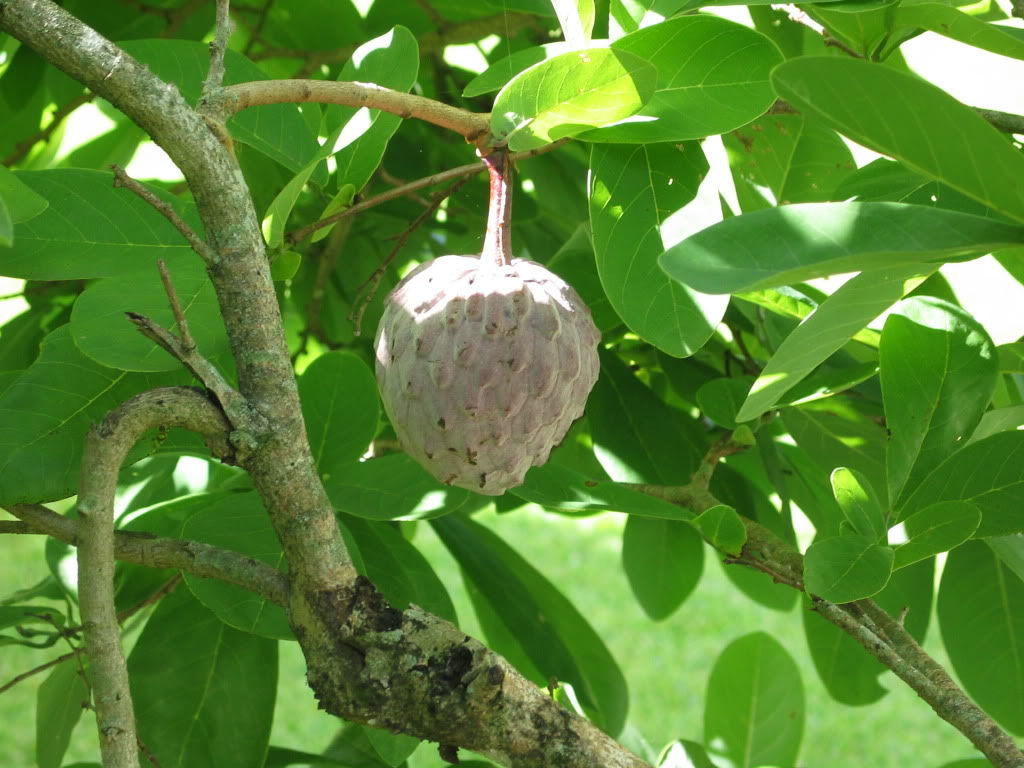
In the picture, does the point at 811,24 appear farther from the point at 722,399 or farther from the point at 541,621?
the point at 541,621

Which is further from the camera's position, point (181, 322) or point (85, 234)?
point (85, 234)

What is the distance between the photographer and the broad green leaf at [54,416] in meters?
0.65

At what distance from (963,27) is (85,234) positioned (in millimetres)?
605

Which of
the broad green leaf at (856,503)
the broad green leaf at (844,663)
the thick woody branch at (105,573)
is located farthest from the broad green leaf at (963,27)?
the broad green leaf at (844,663)

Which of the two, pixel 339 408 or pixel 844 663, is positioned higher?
pixel 339 408

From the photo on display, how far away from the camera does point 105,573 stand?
51 cm

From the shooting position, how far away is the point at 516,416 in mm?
628

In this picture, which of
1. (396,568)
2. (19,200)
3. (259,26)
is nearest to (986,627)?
(396,568)

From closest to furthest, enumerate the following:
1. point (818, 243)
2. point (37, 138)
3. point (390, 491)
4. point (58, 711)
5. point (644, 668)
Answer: point (818, 243) → point (390, 491) → point (58, 711) → point (37, 138) → point (644, 668)

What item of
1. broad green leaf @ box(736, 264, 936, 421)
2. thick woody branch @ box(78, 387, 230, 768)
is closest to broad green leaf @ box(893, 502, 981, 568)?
broad green leaf @ box(736, 264, 936, 421)

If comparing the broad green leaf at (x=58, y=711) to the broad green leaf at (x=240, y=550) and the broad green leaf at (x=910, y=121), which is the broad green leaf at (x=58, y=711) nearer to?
the broad green leaf at (x=240, y=550)

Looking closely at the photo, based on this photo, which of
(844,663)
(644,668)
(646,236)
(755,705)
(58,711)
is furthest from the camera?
(644,668)

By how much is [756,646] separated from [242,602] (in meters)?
0.58

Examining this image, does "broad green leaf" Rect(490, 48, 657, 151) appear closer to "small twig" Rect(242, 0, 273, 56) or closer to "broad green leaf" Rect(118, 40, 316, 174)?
"broad green leaf" Rect(118, 40, 316, 174)
